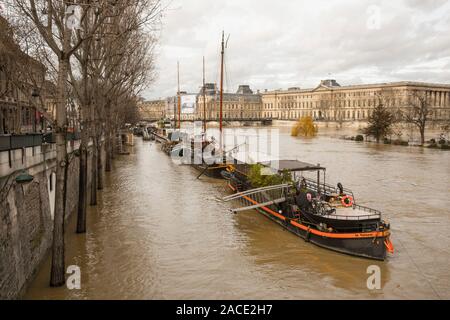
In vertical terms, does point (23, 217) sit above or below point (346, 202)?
above

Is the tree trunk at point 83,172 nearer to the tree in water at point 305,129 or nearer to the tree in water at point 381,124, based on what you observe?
the tree in water at point 381,124

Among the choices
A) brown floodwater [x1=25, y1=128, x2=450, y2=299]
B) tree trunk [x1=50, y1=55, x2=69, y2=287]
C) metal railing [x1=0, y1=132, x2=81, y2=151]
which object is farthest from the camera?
brown floodwater [x1=25, y1=128, x2=450, y2=299]

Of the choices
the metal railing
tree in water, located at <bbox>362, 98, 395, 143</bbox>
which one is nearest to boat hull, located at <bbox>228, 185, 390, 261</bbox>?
the metal railing

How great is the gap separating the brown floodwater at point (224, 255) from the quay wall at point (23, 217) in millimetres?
769

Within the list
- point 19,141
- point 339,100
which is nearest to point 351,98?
point 339,100

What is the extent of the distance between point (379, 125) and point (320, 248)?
63.7 meters

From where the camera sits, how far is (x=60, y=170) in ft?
38.4

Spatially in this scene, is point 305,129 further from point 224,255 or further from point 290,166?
point 224,255

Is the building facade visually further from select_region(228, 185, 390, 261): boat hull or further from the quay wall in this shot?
the quay wall

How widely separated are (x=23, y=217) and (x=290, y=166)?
13189 mm

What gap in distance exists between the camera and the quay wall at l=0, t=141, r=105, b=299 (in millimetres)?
10156

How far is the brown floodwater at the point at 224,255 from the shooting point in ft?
41.1

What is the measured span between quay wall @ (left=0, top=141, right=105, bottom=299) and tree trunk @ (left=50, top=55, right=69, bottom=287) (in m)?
0.77

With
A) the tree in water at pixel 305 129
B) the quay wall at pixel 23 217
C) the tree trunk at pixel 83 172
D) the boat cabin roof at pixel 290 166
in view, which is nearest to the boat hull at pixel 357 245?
the boat cabin roof at pixel 290 166
